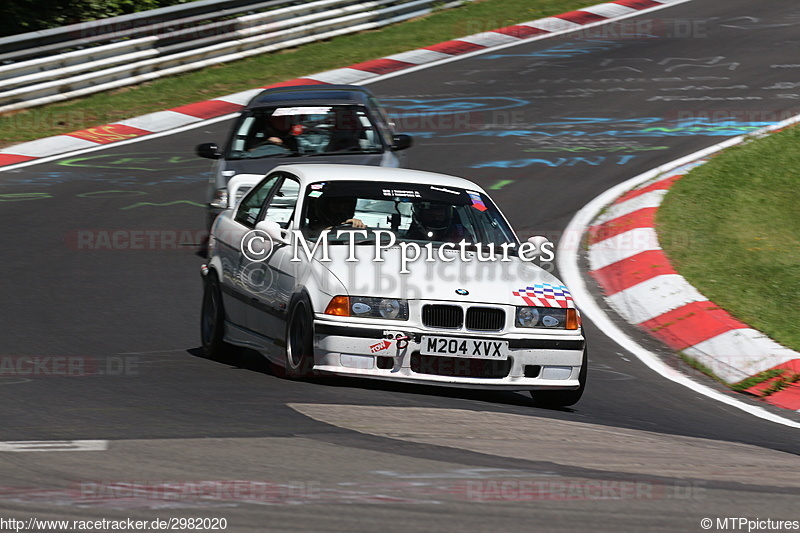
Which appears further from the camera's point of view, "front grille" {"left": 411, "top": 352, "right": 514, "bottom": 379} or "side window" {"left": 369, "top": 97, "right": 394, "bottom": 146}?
"side window" {"left": 369, "top": 97, "right": 394, "bottom": 146}

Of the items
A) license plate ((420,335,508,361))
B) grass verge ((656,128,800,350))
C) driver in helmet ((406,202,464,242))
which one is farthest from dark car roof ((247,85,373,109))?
license plate ((420,335,508,361))

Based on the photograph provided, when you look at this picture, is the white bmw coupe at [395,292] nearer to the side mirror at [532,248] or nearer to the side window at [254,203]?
the side mirror at [532,248]

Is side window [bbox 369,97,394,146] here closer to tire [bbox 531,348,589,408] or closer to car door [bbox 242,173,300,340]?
car door [bbox 242,173,300,340]

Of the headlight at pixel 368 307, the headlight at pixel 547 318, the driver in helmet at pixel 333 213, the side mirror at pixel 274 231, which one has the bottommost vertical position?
the headlight at pixel 547 318

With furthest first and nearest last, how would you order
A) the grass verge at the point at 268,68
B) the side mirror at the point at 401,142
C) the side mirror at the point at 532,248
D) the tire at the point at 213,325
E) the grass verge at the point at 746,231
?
the grass verge at the point at 268,68
the side mirror at the point at 401,142
the grass verge at the point at 746,231
the tire at the point at 213,325
the side mirror at the point at 532,248

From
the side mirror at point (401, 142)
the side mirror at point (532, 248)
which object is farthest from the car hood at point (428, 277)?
the side mirror at point (401, 142)

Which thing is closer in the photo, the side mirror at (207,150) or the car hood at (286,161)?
the car hood at (286,161)

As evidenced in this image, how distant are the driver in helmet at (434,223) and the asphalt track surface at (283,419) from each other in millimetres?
A: 1040

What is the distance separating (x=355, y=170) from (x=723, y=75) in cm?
1311

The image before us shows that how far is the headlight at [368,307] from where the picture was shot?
23.2ft

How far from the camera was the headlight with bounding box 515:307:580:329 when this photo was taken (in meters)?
7.21

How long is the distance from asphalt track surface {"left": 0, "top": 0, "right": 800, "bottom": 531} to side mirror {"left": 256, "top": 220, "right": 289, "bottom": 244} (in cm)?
87

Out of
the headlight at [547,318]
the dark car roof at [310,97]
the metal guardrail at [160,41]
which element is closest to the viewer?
the headlight at [547,318]

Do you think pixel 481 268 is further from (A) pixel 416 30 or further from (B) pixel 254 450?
(A) pixel 416 30
